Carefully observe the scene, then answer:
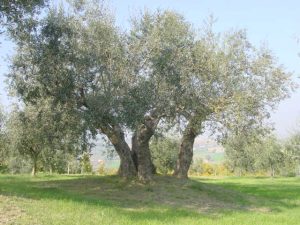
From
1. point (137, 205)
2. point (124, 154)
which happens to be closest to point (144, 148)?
point (124, 154)

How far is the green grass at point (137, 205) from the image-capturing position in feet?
50.4

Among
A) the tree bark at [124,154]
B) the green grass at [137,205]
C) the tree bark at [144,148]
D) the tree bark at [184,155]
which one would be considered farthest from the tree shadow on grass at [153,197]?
the tree bark at [184,155]

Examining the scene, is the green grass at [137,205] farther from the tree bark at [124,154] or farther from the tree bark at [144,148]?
the tree bark at [124,154]

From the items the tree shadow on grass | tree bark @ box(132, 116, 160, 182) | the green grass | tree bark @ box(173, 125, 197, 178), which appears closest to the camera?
the green grass

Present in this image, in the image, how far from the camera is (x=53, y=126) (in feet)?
91.2

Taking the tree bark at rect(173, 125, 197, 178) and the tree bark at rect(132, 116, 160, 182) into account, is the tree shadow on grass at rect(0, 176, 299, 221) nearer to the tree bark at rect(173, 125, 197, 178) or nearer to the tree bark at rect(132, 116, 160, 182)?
the tree bark at rect(132, 116, 160, 182)

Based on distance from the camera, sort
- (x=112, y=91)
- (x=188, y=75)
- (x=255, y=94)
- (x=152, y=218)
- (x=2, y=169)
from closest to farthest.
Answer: (x=152, y=218) → (x=112, y=91) → (x=188, y=75) → (x=255, y=94) → (x=2, y=169)

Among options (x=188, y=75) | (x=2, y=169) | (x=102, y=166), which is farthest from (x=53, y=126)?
(x=102, y=166)

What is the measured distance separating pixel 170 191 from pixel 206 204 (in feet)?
10.0

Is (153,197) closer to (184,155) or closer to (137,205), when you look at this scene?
(137,205)

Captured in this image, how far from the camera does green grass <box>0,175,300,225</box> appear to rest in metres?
15.4

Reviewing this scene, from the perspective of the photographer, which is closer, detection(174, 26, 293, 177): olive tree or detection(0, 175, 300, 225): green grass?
detection(0, 175, 300, 225): green grass

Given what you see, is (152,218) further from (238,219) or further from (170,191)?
(170,191)

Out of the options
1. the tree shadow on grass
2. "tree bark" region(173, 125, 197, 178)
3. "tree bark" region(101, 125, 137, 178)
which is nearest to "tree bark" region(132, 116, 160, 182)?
"tree bark" region(101, 125, 137, 178)
